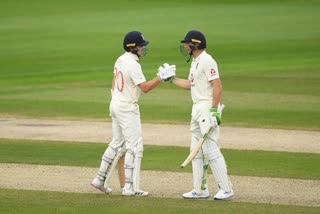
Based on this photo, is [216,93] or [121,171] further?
→ [121,171]

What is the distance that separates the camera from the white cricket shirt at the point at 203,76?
11367mm

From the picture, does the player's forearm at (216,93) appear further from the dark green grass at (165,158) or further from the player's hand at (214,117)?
the dark green grass at (165,158)

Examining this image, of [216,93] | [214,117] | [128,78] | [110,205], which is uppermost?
[128,78]

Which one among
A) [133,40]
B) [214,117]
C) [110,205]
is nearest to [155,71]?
[133,40]

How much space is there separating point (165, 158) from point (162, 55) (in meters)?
13.9

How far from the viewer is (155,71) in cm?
2453

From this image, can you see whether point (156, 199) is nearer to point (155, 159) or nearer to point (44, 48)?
point (155, 159)

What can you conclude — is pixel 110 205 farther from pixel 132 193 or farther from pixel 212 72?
pixel 212 72

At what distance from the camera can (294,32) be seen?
32.1 metres

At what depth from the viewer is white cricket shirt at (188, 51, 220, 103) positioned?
11367 millimetres

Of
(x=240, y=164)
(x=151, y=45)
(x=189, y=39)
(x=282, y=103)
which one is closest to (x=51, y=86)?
(x=282, y=103)

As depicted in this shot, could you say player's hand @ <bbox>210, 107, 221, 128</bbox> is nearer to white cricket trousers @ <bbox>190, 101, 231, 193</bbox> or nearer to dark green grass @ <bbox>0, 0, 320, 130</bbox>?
white cricket trousers @ <bbox>190, 101, 231, 193</bbox>

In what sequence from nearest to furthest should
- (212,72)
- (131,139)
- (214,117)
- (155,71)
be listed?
1. (214,117)
2. (212,72)
3. (131,139)
4. (155,71)

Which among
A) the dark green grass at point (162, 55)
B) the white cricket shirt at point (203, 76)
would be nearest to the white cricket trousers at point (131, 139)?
the white cricket shirt at point (203, 76)
